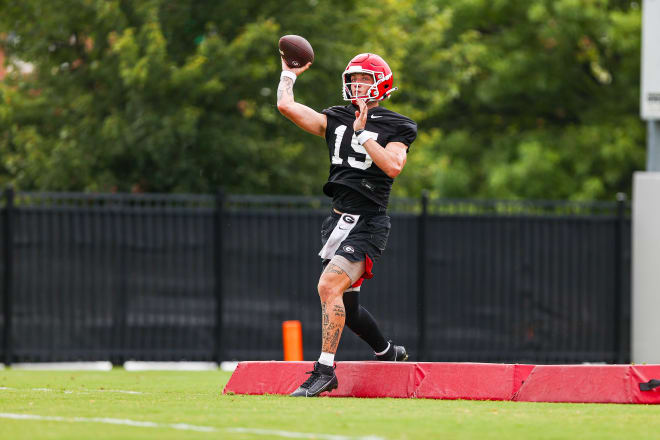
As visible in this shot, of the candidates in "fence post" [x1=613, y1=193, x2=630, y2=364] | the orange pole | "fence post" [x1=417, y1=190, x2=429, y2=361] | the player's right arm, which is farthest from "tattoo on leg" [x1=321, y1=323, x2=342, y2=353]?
"fence post" [x1=613, y1=193, x2=630, y2=364]

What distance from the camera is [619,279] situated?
14914mm

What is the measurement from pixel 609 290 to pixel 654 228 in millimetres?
998

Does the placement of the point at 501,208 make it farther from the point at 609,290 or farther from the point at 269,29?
the point at 269,29

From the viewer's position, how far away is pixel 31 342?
13898mm

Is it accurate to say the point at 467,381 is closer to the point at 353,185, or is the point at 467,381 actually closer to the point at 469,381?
the point at 469,381

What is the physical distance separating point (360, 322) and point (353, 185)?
93 centimetres

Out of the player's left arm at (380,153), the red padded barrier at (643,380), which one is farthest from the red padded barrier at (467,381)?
the player's left arm at (380,153)

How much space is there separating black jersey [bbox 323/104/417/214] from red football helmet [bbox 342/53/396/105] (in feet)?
0.38

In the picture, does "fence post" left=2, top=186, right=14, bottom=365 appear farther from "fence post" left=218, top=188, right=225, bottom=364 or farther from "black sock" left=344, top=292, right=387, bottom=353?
"black sock" left=344, top=292, right=387, bottom=353

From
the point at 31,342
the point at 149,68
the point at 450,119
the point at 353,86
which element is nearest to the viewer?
the point at 353,86

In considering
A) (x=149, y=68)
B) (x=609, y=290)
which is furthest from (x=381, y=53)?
(x=609, y=290)

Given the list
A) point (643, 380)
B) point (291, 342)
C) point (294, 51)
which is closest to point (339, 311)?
point (294, 51)

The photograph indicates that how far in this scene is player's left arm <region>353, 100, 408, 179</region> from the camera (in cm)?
754

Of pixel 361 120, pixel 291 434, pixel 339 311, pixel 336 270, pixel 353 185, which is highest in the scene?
pixel 361 120
